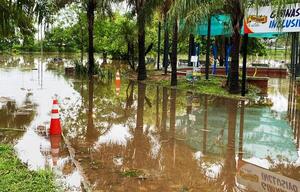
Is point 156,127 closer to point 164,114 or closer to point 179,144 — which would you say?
point 179,144

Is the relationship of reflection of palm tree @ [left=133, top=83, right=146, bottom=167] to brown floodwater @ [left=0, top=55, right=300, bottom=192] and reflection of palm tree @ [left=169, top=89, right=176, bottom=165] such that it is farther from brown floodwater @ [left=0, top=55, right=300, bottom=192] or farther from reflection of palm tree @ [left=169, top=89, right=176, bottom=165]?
reflection of palm tree @ [left=169, top=89, right=176, bottom=165]

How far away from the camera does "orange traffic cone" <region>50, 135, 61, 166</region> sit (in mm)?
8664

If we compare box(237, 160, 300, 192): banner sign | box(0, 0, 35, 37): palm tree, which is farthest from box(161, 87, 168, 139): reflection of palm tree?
box(0, 0, 35, 37): palm tree

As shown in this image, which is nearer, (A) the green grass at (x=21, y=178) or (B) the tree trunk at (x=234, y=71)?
(A) the green grass at (x=21, y=178)

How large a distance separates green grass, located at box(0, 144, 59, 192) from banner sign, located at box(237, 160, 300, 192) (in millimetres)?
3175

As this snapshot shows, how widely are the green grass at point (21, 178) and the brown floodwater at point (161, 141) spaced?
13.0 inches

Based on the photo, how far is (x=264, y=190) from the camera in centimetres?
711

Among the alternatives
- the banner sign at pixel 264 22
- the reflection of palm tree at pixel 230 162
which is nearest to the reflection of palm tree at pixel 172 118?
the reflection of palm tree at pixel 230 162

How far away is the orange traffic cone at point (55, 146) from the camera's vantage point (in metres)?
8.66

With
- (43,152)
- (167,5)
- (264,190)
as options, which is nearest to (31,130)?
(43,152)

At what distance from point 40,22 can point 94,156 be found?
20.6 feet

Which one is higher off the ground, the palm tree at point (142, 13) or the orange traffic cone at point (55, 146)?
the palm tree at point (142, 13)

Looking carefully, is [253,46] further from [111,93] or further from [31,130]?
[31,130]

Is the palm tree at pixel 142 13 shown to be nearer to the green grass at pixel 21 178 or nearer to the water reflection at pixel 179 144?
the water reflection at pixel 179 144
